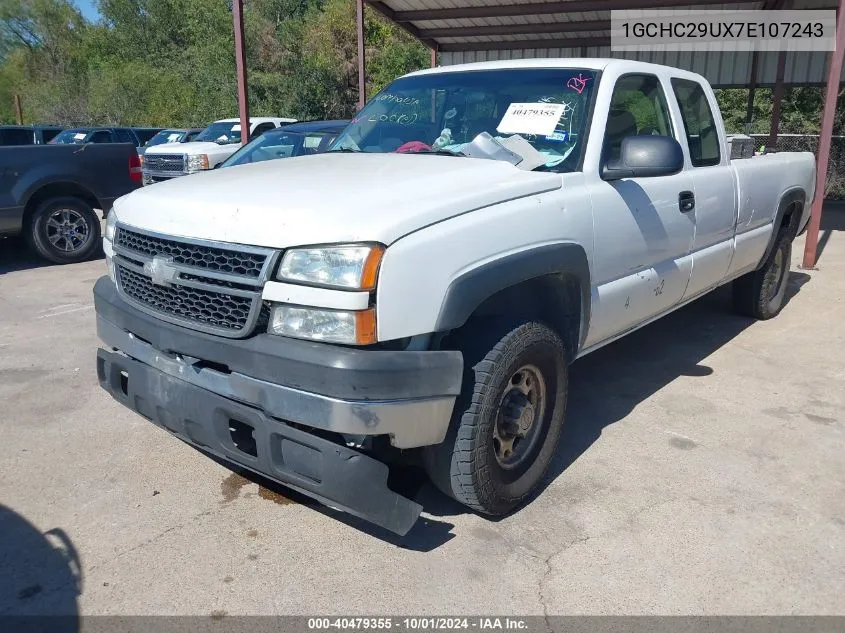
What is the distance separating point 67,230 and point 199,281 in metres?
7.10

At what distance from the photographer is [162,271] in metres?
2.90

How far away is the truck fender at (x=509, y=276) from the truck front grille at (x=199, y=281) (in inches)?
26.1

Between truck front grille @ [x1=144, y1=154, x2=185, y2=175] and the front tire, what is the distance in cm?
1103

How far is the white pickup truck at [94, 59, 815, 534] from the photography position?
2523mm

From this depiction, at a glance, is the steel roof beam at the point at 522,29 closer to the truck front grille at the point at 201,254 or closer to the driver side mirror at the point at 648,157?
the driver side mirror at the point at 648,157

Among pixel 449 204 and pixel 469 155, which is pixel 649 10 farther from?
pixel 449 204

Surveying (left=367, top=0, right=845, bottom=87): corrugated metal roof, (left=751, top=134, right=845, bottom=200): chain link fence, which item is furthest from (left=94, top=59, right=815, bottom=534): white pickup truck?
(left=751, top=134, right=845, bottom=200): chain link fence

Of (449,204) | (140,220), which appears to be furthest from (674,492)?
(140,220)

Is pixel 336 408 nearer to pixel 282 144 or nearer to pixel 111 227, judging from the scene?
pixel 111 227

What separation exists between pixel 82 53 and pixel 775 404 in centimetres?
5135

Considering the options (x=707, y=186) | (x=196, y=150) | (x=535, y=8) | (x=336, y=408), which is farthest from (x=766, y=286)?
(x=196, y=150)

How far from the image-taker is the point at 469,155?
3.64m

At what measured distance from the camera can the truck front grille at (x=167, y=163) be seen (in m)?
12.9

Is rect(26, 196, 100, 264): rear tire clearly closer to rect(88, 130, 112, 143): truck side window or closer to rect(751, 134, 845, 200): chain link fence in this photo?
rect(88, 130, 112, 143): truck side window
